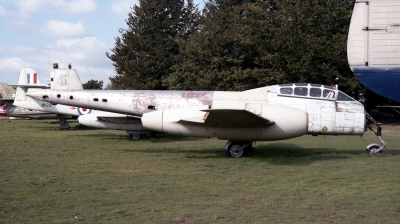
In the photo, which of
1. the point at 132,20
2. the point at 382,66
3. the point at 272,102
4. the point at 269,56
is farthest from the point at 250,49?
the point at 382,66

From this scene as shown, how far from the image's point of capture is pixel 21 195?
23.4 feet

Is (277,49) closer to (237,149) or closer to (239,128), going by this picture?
(237,149)

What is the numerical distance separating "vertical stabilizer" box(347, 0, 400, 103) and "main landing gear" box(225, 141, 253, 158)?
9315 mm

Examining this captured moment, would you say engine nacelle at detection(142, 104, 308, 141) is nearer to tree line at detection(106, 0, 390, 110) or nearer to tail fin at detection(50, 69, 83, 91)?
tail fin at detection(50, 69, 83, 91)

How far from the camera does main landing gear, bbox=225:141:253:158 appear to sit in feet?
40.5

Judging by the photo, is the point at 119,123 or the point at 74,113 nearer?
the point at 119,123

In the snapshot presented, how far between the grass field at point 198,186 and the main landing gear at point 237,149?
0.30 m

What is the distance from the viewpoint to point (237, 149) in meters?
12.4

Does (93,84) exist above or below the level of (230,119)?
above

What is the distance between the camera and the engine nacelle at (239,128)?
36.9 feet

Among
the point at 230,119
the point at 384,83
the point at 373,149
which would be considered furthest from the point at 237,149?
the point at 384,83

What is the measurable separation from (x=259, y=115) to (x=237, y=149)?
1.55 meters

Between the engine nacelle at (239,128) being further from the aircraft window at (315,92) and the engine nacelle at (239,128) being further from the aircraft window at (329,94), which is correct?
the aircraft window at (329,94)

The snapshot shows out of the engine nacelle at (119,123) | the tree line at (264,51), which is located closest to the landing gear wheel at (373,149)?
the engine nacelle at (119,123)
